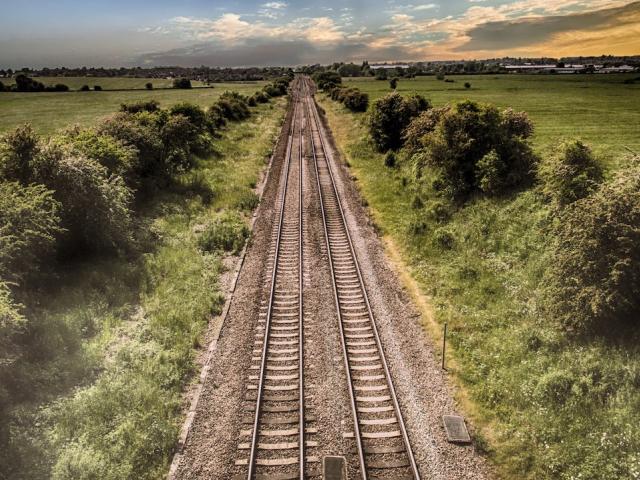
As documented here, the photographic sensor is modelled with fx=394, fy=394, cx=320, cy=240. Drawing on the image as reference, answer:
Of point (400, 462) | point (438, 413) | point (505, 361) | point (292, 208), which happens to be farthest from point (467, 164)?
point (400, 462)

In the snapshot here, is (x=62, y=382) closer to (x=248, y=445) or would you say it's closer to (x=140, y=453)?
(x=140, y=453)

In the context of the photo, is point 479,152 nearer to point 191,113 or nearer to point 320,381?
point 320,381

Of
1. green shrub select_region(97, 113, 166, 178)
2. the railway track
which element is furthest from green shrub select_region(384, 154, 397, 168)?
green shrub select_region(97, 113, 166, 178)

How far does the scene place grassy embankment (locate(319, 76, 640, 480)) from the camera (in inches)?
346

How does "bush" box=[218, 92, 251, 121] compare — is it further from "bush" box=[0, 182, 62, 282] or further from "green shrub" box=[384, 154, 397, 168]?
"bush" box=[0, 182, 62, 282]

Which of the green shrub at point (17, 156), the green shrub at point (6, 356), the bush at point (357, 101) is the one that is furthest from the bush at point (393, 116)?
the green shrub at point (6, 356)

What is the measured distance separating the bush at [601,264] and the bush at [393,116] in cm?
2542

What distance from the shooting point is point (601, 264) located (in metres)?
11.1

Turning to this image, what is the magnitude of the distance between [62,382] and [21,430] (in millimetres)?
1815

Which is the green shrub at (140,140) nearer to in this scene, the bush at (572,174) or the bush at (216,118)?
the bush at (216,118)

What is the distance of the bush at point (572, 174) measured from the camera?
49.7ft

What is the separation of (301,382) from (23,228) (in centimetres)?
1141

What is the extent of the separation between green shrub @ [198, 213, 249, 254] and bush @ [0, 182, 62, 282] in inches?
256

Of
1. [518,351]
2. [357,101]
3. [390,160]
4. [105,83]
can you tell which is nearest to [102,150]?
[390,160]
